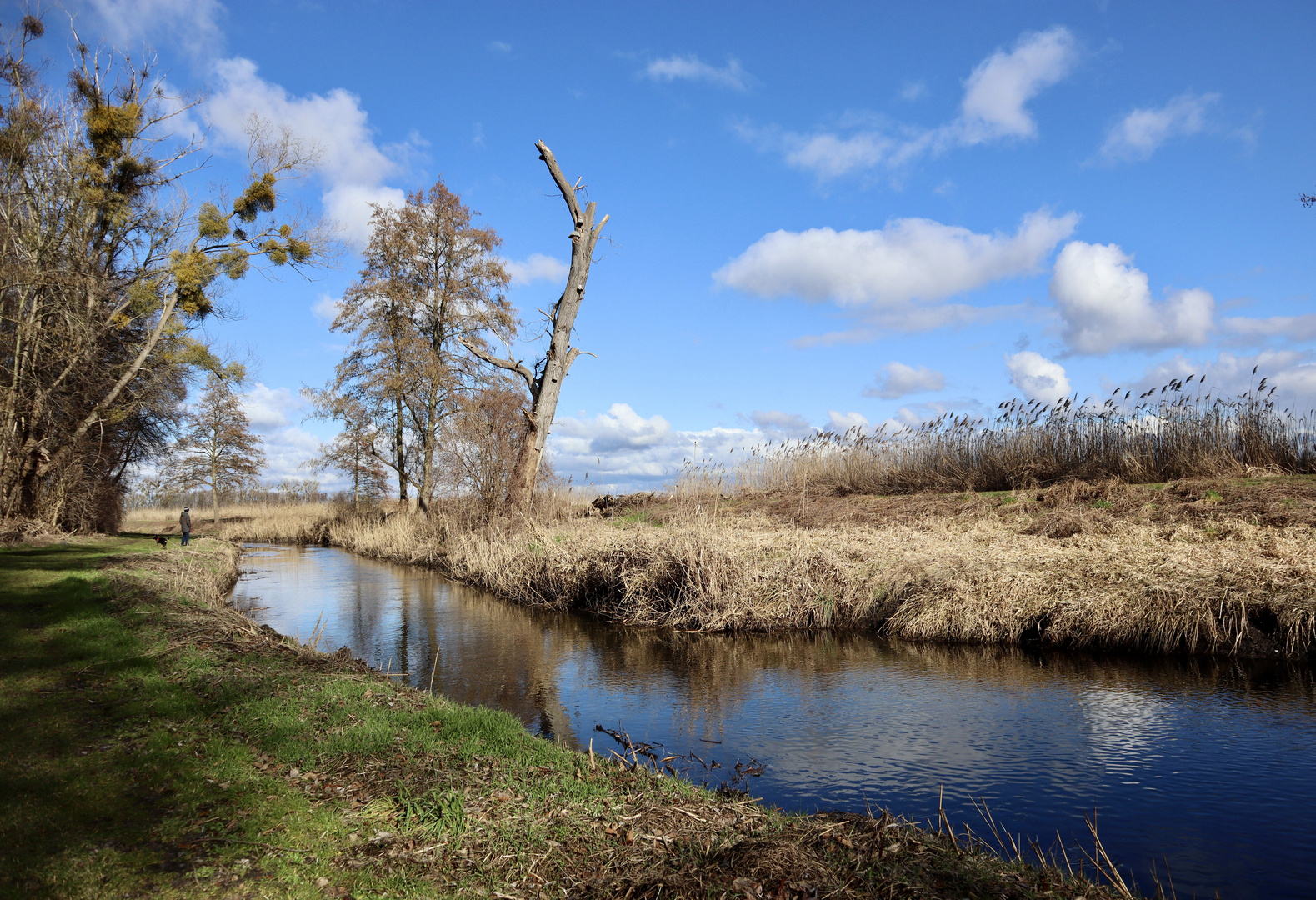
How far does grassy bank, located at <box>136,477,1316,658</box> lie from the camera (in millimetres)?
8203

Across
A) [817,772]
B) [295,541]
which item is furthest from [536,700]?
[295,541]

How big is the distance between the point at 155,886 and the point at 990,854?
4031 mm

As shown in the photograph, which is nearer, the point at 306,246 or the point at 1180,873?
the point at 1180,873

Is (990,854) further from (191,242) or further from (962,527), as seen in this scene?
(191,242)

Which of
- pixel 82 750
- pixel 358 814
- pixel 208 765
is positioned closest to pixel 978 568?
pixel 358 814

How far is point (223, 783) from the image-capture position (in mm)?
4262

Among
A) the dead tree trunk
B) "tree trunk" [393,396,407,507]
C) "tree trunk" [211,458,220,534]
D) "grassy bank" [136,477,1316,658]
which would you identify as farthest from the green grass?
"tree trunk" [211,458,220,534]

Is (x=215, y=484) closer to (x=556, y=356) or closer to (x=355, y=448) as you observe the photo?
(x=355, y=448)

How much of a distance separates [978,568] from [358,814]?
8517 mm

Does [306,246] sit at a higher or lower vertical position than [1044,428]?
higher

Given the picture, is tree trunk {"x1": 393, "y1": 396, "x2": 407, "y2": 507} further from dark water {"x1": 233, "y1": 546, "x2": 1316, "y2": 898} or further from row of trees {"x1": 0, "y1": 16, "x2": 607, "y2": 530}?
dark water {"x1": 233, "y1": 546, "x2": 1316, "y2": 898}

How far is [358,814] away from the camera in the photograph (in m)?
3.99

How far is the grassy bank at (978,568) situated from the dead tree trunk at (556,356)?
1.40m

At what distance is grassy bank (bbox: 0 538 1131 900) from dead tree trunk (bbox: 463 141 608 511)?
10.9m
